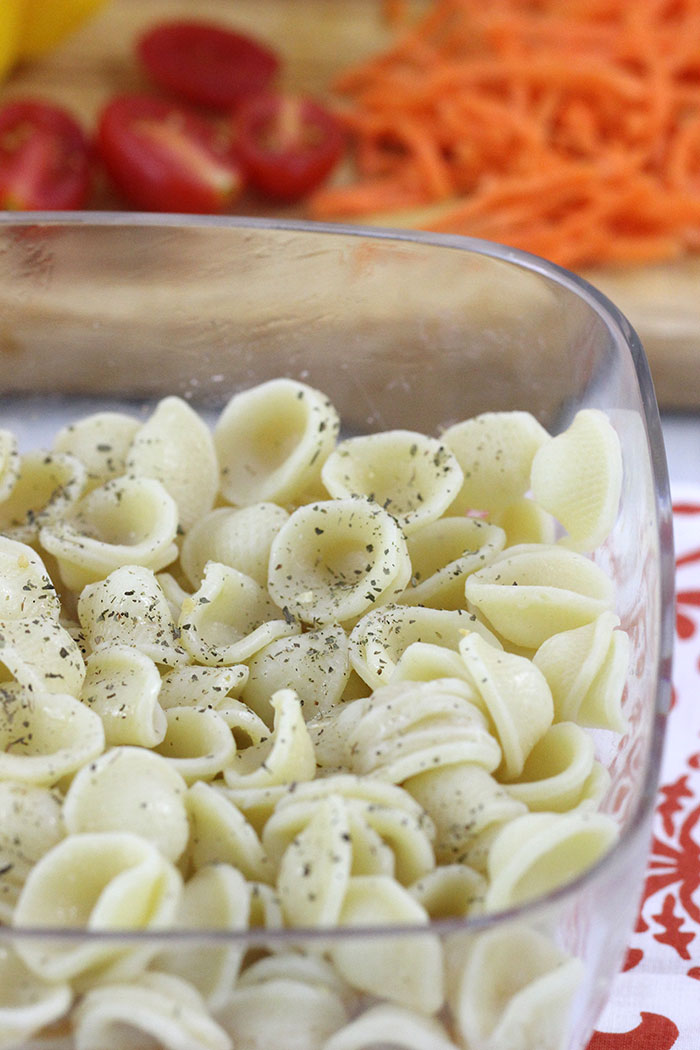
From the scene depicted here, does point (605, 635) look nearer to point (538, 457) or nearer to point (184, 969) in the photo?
point (538, 457)

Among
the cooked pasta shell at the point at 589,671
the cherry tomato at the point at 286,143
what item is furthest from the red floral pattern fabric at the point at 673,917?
the cherry tomato at the point at 286,143

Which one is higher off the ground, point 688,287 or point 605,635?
point 605,635

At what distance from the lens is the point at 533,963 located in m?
0.52

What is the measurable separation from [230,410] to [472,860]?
1.36 ft

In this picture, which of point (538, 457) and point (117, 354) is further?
point (117, 354)

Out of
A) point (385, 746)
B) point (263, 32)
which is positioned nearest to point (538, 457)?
point (385, 746)

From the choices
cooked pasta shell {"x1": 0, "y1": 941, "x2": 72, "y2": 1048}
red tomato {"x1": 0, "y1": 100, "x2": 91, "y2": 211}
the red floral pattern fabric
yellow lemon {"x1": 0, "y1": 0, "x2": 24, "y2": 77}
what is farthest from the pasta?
yellow lemon {"x1": 0, "y1": 0, "x2": 24, "y2": 77}

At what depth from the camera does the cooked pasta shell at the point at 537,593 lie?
2.34 ft

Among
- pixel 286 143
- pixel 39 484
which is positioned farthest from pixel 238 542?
pixel 286 143

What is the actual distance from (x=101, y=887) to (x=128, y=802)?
0.13 feet

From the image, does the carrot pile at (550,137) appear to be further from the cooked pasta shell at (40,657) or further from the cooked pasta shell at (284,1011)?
the cooked pasta shell at (284,1011)

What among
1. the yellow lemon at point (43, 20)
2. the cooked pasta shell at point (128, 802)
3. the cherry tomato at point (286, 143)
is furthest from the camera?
the yellow lemon at point (43, 20)

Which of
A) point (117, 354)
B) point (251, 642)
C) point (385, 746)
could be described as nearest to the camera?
point (385, 746)

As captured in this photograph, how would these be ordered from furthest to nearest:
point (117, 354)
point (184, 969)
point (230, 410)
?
point (117, 354) < point (230, 410) < point (184, 969)
